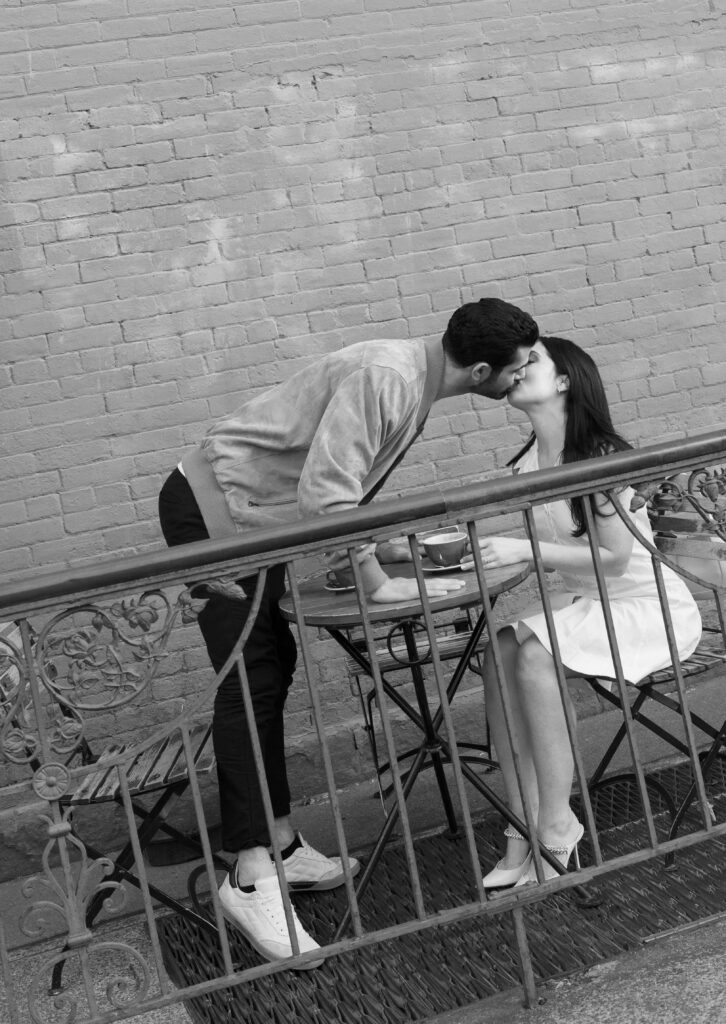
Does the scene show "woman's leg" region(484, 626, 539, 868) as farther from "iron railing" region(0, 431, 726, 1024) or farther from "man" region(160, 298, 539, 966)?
"man" region(160, 298, 539, 966)

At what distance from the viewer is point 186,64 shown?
465 centimetres

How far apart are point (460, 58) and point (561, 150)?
59cm

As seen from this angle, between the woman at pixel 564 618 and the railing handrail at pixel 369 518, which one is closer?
the railing handrail at pixel 369 518

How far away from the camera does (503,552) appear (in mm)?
3346

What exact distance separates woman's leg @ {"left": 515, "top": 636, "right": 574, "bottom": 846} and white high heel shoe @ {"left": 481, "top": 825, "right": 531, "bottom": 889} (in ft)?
0.47

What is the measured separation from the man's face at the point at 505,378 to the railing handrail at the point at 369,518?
24.8 inches

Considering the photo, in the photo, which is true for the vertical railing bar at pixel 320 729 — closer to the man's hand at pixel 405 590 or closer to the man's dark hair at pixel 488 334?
the man's hand at pixel 405 590

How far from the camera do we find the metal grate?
3.07m

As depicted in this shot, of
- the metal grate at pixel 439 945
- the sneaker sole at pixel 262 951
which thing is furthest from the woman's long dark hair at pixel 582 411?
the sneaker sole at pixel 262 951

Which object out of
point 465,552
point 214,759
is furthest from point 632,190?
point 214,759

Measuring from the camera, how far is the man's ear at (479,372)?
3.37 metres

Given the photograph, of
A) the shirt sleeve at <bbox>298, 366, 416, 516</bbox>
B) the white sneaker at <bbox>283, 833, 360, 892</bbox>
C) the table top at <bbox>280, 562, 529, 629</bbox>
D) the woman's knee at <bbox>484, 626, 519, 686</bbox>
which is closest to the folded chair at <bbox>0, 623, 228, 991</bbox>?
the white sneaker at <bbox>283, 833, 360, 892</bbox>

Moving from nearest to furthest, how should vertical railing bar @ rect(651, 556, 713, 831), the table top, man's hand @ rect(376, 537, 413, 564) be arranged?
vertical railing bar @ rect(651, 556, 713, 831)
the table top
man's hand @ rect(376, 537, 413, 564)

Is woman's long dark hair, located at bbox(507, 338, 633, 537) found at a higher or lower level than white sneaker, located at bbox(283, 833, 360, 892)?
higher
